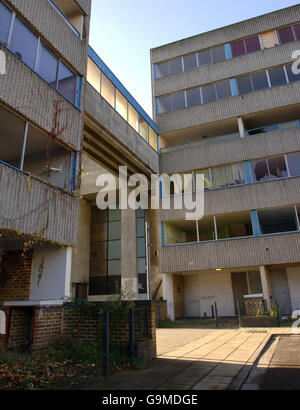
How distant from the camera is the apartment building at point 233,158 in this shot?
55.8ft

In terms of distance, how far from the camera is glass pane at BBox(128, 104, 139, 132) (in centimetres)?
1658

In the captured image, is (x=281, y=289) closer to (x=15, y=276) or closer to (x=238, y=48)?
(x=15, y=276)

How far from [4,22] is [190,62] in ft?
52.7

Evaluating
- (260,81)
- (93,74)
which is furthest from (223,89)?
(93,74)

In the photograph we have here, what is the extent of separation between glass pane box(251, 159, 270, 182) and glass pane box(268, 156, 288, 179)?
272 millimetres

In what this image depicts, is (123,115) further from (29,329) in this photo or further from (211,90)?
(29,329)

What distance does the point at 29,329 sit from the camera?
7.93 m

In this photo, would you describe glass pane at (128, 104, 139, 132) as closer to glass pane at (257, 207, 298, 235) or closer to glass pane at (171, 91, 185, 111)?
glass pane at (171, 91, 185, 111)

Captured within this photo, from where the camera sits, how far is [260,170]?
17859mm

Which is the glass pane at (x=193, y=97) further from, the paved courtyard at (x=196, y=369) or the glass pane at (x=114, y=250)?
the paved courtyard at (x=196, y=369)

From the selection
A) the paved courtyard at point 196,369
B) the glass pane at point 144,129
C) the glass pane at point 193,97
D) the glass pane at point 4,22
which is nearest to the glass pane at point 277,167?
the glass pane at point 193,97

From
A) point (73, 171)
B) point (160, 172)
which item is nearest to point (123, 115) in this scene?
point (160, 172)

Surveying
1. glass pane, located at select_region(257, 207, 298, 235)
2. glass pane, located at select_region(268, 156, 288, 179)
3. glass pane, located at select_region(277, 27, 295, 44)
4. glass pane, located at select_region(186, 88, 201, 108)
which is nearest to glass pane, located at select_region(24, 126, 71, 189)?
glass pane, located at select_region(257, 207, 298, 235)

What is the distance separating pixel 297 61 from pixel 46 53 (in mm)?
15990
